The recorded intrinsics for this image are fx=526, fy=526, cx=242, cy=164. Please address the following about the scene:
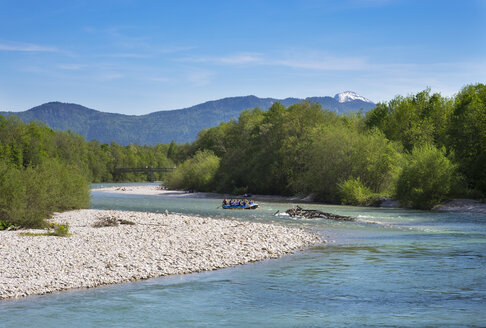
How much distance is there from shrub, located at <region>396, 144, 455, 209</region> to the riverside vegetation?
0.11m

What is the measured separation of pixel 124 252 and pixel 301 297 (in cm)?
1020

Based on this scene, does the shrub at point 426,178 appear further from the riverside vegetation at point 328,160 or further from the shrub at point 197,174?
the shrub at point 197,174

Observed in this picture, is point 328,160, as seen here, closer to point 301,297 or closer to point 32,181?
point 32,181

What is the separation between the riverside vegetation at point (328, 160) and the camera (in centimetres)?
5009

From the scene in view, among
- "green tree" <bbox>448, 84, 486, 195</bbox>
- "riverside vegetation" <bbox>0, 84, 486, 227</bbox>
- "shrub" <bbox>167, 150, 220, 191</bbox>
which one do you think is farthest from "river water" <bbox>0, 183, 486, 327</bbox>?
"shrub" <bbox>167, 150, 220, 191</bbox>

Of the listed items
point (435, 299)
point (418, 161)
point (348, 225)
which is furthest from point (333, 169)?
point (435, 299)

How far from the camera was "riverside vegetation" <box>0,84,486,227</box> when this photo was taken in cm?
5009

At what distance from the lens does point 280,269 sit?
23203mm

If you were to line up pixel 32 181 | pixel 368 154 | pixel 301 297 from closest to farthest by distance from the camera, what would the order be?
pixel 301 297 → pixel 32 181 → pixel 368 154

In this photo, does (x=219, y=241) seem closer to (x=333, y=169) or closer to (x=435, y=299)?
(x=435, y=299)

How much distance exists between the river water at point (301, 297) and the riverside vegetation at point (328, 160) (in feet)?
63.6

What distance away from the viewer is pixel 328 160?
7688cm

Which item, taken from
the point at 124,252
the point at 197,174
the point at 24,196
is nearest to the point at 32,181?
the point at 24,196

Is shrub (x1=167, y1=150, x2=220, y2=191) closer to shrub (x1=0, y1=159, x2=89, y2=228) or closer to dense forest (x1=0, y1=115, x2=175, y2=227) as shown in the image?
dense forest (x1=0, y1=115, x2=175, y2=227)
